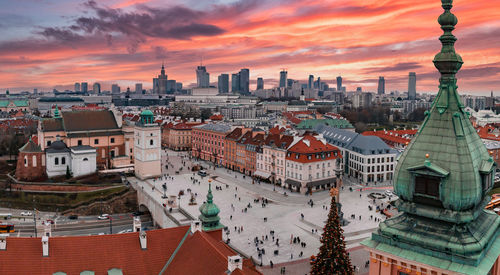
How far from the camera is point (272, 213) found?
2494 inches

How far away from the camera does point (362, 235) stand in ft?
174

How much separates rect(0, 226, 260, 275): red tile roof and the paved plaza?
20.1 meters

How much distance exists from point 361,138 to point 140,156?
4697cm

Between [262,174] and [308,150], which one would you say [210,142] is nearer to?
[262,174]

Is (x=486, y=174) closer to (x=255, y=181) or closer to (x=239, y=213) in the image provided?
(x=239, y=213)

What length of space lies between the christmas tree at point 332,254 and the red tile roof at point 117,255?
6.34 meters

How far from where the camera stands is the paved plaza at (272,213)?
1929 inches

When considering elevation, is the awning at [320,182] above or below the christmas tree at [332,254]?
below

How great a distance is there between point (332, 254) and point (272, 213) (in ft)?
115

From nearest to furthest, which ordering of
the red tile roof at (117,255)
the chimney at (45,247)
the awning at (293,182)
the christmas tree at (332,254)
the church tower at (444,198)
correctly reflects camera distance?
the church tower at (444,198) < the red tile roof at (117,255) < the chimney at (45,247) < the christmas tree at (332,254) < the awning at (293,182)

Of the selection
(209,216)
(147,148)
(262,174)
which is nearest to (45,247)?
(209,216)

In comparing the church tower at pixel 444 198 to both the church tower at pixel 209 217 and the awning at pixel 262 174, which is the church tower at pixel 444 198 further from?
the awning at pixel 262 174

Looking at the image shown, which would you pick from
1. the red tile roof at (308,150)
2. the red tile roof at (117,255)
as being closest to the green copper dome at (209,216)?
the red tile roof at (117,255)

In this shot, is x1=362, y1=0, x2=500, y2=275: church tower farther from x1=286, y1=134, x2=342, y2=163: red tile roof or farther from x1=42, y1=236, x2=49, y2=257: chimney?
x1=286, y1=134, x2=342, y2=163: red tile roof
